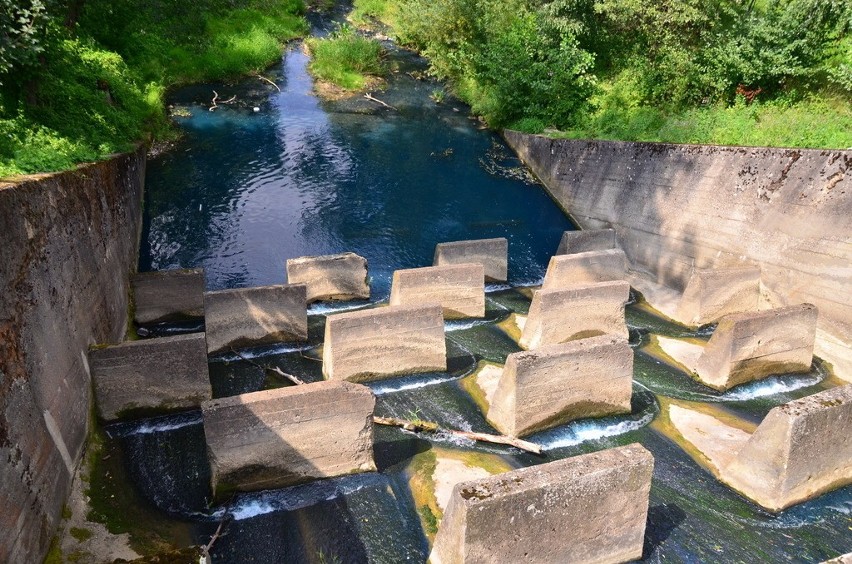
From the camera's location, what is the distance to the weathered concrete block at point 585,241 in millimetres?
15406

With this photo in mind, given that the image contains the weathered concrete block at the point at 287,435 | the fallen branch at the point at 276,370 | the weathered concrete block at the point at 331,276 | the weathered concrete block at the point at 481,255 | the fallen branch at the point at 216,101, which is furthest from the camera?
the fallen branch at the point at 216,101

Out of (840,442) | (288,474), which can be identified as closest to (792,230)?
(840,442)

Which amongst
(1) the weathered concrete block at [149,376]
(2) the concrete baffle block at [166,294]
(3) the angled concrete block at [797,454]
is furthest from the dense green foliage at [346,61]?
(3) the angled concrete block at [797,454]

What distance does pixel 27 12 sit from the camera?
855cm

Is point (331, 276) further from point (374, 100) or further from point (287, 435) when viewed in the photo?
point (374, 100)

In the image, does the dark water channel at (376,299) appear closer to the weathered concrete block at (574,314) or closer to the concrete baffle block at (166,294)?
the weathered concrete block at (574,314)

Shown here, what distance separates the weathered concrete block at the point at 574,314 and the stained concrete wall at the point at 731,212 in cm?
366

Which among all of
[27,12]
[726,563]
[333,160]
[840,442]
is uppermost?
[27,12]

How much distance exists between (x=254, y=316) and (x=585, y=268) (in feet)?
24.9

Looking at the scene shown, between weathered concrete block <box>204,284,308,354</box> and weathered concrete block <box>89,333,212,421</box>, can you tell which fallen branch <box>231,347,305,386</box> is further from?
weathered concrete block <box>89,333,212,421</box>

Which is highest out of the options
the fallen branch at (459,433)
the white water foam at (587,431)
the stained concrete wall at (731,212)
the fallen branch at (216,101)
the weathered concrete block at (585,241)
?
the fallen branch at (216,101)

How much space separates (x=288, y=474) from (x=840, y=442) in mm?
7481

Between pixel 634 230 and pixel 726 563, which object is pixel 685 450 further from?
pixel 634 230

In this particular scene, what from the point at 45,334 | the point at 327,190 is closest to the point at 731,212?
the point at 327,190
